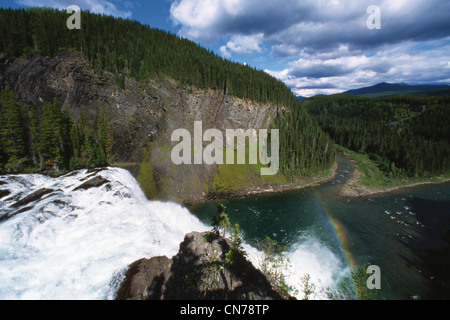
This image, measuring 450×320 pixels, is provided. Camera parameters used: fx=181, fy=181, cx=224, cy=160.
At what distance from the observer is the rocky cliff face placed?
160ft

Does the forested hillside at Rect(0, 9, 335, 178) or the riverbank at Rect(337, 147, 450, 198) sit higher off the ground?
the forested hillside at Rect(0, 9, 335, 178)

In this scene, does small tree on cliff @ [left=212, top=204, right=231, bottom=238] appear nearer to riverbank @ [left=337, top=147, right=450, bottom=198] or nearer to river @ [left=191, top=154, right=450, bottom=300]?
river @ [left=191, top=154, right=450, bottom=300]

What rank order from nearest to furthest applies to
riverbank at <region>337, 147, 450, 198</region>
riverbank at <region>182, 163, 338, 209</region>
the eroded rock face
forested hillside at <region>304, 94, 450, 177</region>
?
the eroded rock face < riverbank at <region>182, 163, 338, 209</region> < riverbank at <region>337, 147, 450, 198</region> < forested hillside at <region>304, 94, 450, 177</region>

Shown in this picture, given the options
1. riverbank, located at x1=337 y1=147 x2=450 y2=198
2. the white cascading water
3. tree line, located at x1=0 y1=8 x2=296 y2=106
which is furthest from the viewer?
riverbank, located at x1=337 y1=147 x2=450 y2=198

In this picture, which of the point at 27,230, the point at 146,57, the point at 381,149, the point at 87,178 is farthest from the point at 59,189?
the point at 381,149

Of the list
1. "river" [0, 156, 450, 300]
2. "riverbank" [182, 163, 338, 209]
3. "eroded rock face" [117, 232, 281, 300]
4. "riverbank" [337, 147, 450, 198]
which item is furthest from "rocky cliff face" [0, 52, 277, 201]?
"riverbank" [337, 147, 450, 198]

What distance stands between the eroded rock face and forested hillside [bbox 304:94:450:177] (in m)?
81.2

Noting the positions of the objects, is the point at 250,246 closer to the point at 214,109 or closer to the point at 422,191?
the point at 214,109

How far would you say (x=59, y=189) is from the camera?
30.4 metres

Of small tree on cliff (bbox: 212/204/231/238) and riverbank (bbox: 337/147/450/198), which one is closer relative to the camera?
small tree on cliff (bbox: 212/204/231/238)

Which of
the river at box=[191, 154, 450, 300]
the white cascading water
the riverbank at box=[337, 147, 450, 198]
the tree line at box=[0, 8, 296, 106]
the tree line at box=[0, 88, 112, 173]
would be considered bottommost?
the river at box=[191, 154, 450, 300]

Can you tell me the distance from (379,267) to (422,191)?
171 feet

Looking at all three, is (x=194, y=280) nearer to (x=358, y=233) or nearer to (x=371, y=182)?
(x=358, y=233)

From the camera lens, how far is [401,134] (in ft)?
348
